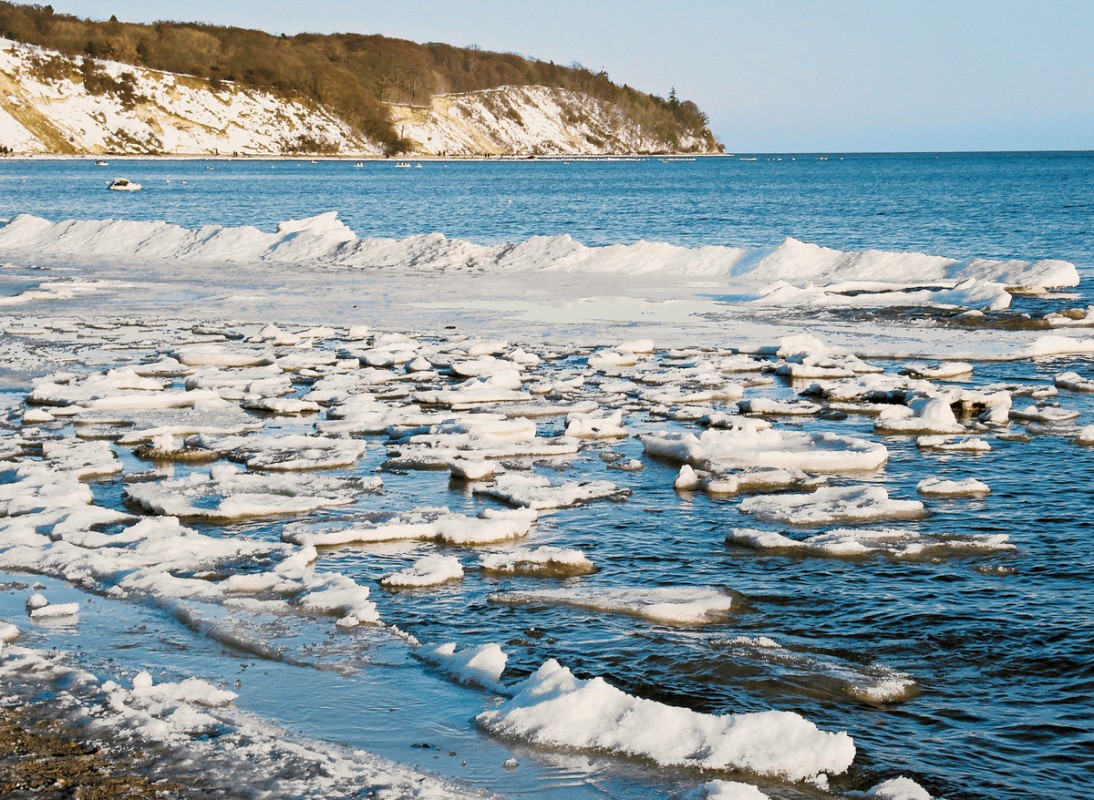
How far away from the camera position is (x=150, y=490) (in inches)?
375

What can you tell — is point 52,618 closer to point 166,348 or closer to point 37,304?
point 166,348

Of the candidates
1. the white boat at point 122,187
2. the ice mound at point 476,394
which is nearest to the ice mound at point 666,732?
the ice mound at point 476,394

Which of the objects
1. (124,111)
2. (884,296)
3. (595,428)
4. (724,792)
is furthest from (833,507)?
(124,111)

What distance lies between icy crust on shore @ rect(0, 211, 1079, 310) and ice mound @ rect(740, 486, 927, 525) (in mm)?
14402

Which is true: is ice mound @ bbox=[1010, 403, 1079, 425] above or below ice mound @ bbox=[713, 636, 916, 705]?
above

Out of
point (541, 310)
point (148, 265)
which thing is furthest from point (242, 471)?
point (148, 265)

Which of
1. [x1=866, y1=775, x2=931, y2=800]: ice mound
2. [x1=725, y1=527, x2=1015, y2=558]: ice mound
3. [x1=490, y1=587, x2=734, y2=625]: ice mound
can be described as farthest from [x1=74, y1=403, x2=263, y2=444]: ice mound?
[x1=866, y1=775, x2=931, y2=800]: ice mound

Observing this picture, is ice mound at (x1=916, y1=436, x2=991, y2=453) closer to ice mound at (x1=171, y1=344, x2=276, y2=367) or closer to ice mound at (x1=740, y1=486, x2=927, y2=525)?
ice mound at (x1=740, y1=486, x2=927, y2=525)

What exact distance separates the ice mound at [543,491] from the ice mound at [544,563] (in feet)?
4.25

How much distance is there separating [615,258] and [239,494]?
75.8 ft

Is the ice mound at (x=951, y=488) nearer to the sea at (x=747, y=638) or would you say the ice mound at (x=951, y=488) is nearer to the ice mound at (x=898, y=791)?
the sea at (x=747, y=638)

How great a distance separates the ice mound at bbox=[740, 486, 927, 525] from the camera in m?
8.97

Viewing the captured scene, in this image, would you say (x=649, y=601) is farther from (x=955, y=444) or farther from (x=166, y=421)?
(x=166, y=421)

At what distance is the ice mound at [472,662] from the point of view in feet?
19.2
